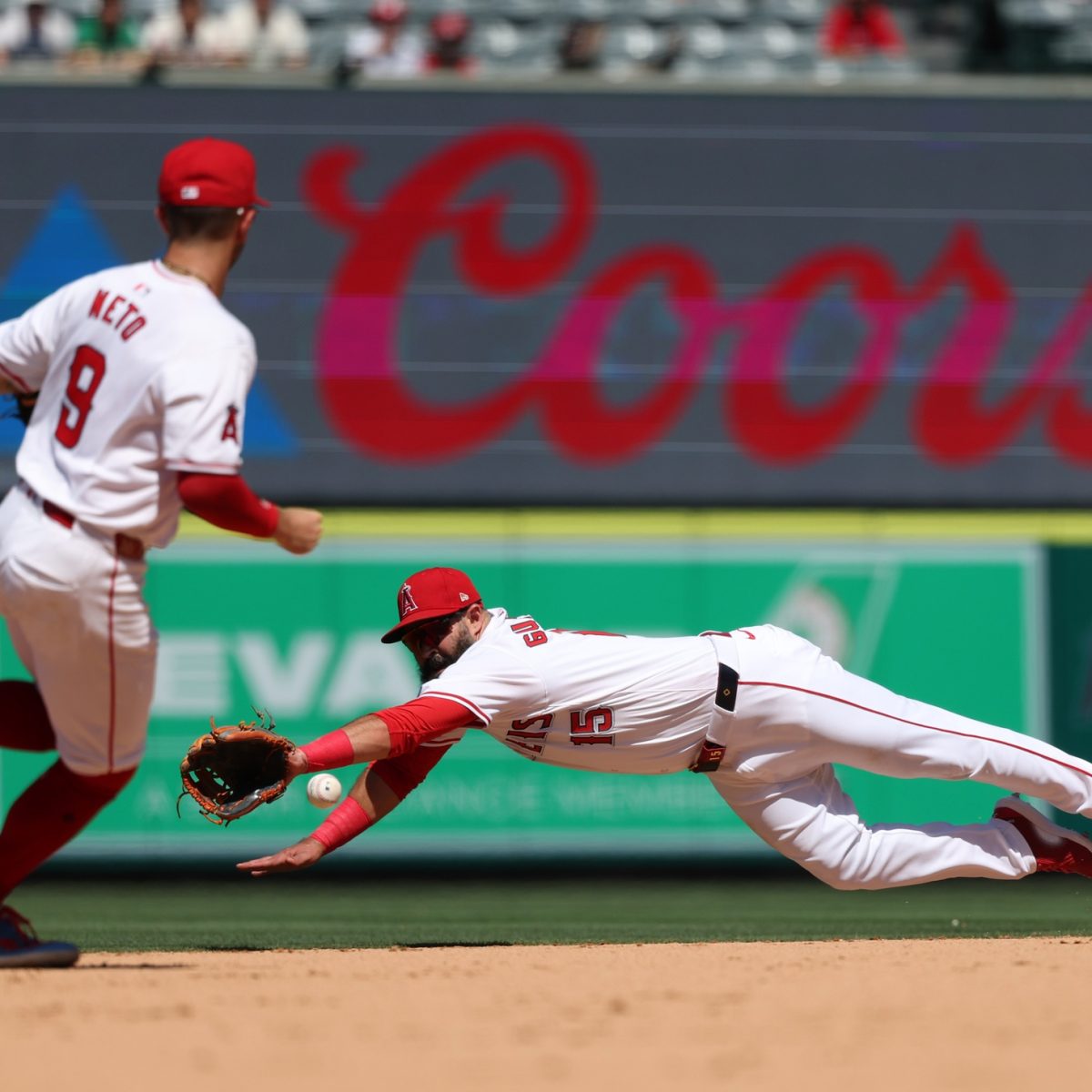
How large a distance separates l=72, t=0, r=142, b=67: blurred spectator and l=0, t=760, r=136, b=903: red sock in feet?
20.8

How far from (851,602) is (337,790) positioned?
17.1 ft

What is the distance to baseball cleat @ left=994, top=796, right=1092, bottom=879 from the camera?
491 centimetres

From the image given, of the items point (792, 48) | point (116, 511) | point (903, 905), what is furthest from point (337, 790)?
point (792, 48)

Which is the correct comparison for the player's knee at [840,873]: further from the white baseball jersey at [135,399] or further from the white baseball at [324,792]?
the white baseball jersey at [135,399]

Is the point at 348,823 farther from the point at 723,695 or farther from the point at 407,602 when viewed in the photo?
the point at 723,695

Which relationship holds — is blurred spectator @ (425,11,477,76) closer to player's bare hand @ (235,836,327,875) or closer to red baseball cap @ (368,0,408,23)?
red baseball cap @ (368,0,408,23)

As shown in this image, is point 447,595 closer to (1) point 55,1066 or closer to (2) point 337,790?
(2) point 337,790

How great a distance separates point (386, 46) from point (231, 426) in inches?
266

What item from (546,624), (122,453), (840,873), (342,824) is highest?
(122,453)

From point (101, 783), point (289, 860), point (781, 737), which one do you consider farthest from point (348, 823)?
point (781, 737)

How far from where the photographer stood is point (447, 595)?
4613 mm

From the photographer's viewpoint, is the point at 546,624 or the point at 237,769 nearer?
the point at 237,769

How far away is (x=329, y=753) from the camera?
4.20 m

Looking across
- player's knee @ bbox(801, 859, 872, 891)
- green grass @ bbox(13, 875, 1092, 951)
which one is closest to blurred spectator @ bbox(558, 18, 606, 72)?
green grass @ bbox(13, 875, 1092, 951)
